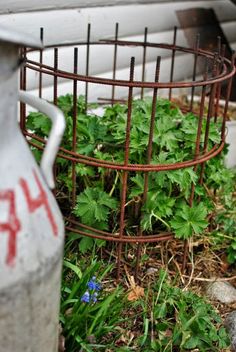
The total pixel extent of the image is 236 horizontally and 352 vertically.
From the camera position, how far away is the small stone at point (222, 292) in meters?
2.90

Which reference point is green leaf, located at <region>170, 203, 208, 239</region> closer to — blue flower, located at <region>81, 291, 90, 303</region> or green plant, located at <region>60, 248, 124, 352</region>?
green plant, located at <region>60, 248, 124, 352</region>

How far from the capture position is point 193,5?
5.16 metres

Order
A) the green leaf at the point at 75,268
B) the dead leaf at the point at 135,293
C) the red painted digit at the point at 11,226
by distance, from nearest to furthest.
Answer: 1. the red painted digit at the point at 11,226
2. the green leaf at the point at 75,268
3. the dead leaf at the point at 135,293

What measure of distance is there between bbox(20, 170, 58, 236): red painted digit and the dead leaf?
3.20 feet

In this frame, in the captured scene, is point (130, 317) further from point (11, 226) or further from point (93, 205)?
point (11, 226)

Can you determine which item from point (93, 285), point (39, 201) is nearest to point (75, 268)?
point (93, 285)

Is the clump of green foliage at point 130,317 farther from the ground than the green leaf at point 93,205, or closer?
closer

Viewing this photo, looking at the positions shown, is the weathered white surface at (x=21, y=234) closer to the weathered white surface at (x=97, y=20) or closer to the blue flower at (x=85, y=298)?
the blue flower at (x=85, y=298)

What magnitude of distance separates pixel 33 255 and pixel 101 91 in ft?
8.84

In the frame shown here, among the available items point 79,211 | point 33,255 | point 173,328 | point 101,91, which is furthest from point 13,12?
point 33,255

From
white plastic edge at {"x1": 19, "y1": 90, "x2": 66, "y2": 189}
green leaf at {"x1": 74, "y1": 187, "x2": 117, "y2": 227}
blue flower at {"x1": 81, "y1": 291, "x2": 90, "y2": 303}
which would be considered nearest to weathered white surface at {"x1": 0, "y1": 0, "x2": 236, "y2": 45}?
green leaf at {"x1": 74, "y1": 187, "x2": 117, "y2": 227}

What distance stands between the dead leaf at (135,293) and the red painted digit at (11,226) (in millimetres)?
1108

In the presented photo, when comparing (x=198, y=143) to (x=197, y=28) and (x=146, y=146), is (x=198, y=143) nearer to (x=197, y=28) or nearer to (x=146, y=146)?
(x=146, y=146)

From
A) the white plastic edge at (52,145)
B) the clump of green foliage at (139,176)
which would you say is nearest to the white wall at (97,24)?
the clump of green foliage at (139,176)
